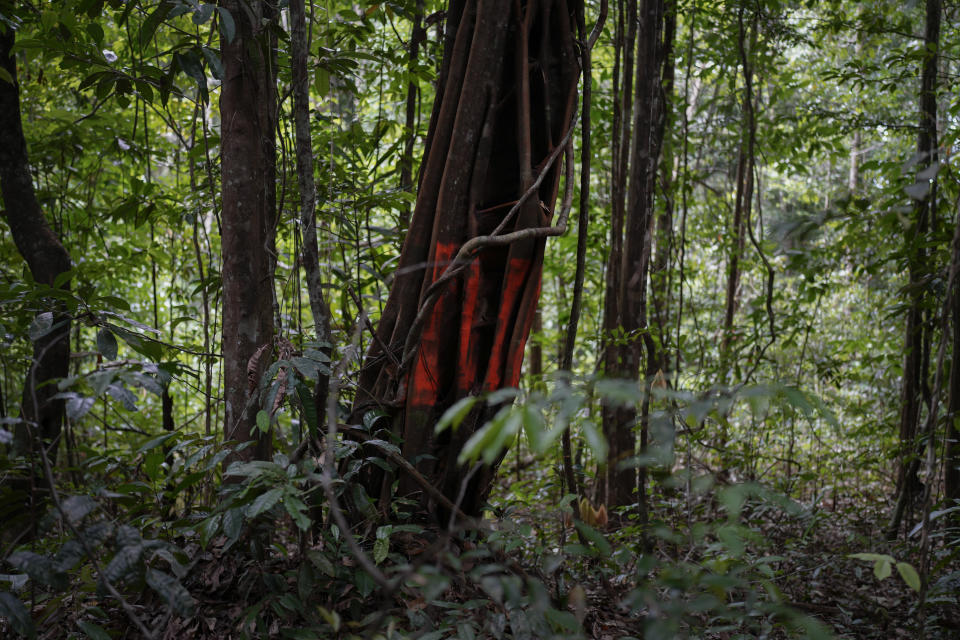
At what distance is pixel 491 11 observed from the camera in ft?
9.07

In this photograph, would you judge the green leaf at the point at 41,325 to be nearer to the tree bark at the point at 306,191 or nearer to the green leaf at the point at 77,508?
the green leaf at the point at 77,508

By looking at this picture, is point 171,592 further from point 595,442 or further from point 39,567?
point 595,442

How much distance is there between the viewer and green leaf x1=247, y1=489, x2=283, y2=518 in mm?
1768

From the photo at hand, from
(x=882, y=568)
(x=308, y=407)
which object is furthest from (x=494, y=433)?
(x=308, y=407)

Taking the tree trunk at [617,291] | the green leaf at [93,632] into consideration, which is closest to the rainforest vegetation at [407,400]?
the green leaf at [93,632]

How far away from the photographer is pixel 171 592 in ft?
5.74

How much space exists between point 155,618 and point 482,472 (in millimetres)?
Result: 1266

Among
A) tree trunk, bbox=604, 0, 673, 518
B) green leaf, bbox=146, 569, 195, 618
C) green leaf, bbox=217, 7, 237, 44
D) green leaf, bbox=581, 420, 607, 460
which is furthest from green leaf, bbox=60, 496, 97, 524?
tree trunk, bbox=604, 0, 673, 518

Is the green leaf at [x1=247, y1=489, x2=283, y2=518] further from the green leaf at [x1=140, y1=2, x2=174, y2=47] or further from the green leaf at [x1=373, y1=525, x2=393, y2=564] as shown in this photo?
the green leaf at [x1=140, y1=2, x2=174, y2=47]

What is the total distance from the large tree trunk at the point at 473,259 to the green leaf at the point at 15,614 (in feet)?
3.87

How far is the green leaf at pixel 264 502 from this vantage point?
5.80 ft

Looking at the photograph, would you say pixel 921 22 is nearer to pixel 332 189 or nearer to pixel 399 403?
pixel 332 189

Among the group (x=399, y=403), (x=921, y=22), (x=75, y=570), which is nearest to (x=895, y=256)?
(x=399, y=403)

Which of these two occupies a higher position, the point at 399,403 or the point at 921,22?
the point at 921,22
